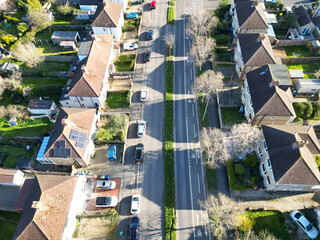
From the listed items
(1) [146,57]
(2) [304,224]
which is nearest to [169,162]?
(2) [304,224]

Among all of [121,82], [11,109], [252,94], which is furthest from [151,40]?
[11,109]

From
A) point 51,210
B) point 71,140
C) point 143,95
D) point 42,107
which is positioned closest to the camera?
point 51,210

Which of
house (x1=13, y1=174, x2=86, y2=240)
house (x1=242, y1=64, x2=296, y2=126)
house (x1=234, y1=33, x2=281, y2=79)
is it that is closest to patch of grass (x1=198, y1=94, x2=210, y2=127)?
house (x1=242, y1=64, x2=296, y2=126)

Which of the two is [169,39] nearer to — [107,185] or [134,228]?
[107,185]

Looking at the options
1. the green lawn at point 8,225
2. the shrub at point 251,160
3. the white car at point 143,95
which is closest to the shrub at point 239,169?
the shrub at point 251,160

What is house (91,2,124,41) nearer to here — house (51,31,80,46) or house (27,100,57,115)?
house (51,31,80,46)
